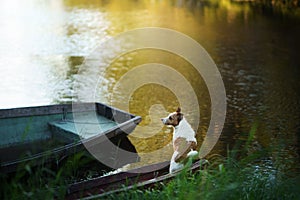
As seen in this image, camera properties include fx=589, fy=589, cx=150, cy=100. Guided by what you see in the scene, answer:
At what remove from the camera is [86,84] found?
1462cm

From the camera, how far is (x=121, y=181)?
270 inches

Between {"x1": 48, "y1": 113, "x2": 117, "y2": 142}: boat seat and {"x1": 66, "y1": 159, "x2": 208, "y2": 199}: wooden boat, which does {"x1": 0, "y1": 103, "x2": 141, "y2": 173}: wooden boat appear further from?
{"x1": 66, "y1": 159, "x2": 208, "y2": 199}: wooden boat

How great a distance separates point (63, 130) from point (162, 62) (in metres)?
7.94

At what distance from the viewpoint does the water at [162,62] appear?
11.0 metres

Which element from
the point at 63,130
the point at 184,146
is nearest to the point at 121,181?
the point at 184,146

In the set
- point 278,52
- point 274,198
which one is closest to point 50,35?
point 278,52

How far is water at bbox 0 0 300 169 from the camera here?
11.0m

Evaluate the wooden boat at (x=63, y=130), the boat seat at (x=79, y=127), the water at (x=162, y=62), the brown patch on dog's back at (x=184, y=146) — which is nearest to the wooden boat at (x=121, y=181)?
the brown patch on dog's back at (x=184, y=146)

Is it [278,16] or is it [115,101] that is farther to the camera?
[278,16]

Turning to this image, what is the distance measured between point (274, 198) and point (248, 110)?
6902 mm

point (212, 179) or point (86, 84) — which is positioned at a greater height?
point (212, 179)

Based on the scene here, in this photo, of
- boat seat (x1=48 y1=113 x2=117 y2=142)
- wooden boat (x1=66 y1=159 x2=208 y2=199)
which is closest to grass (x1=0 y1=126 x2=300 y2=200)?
wooden boat (x1=66 y1=159 x2=208 y2=199)

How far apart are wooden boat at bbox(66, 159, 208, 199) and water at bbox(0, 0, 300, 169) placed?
1217 millimetres

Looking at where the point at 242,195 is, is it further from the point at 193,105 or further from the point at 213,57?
the point at 213,57
